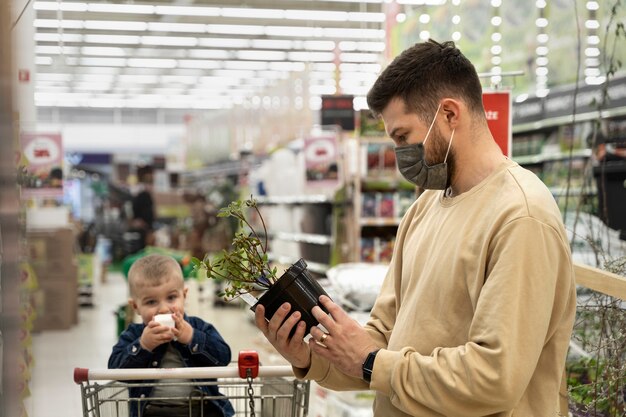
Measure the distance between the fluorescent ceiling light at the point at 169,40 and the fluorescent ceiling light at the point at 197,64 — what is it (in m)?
2.31

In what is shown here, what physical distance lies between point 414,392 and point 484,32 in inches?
384

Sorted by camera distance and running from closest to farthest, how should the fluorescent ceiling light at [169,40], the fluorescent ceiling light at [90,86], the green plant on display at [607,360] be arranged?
the green plant on display at [607,360], the fluorescent ceiling light at [169,40], the fluorescent ceiling light at [90,86]

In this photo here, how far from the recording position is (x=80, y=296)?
41.6ft

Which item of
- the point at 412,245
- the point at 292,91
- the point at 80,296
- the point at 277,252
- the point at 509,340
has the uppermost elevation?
the point at 292,91

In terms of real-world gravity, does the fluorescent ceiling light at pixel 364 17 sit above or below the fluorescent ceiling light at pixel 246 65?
above

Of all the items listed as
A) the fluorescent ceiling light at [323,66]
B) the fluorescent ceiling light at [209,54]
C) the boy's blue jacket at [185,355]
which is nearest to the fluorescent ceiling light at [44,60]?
the fluorescent ceiling light at [209,54]

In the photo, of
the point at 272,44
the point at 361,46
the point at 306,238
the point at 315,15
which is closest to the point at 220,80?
the point at 272,44

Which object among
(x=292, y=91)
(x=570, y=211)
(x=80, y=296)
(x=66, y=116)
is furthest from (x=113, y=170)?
(x=570, y=211)

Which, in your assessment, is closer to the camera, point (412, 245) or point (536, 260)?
point (536, 260)

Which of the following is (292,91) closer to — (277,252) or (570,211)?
(277,252)

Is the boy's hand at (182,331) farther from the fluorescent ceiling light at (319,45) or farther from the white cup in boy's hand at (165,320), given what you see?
the fluorescent ceiling light at (319,45)

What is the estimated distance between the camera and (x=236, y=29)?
18047 mm

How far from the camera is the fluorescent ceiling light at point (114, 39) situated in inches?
734

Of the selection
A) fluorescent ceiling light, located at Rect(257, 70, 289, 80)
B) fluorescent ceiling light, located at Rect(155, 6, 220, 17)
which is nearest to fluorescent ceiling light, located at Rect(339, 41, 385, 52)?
fluorescent ceiling light, located at Rect(257, 70, 289, 80)
